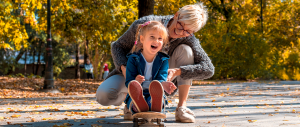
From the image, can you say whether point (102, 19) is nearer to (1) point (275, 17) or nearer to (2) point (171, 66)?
(2) point (171, 66)

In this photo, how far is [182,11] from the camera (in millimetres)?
3369

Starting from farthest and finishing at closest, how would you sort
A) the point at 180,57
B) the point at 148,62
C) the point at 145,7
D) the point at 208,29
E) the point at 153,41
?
the point at 208,29, the point at 145,7, the point at 180,57, the point at 148,62, the point at 153,41

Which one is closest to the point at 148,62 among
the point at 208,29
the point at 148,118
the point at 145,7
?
the point at 148,118

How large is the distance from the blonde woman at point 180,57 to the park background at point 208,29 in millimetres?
5255

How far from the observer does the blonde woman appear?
3.37 metres

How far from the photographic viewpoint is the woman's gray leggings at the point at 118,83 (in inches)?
140

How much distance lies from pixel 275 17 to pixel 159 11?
42.8ft

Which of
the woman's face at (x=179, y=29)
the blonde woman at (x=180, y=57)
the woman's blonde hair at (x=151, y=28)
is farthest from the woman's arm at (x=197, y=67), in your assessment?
the woman's blonde hair at (x=151, y=28)

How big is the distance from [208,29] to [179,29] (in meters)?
14.7

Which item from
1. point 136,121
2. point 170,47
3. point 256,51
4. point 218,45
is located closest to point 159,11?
point 218,45

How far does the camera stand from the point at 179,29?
3.40 metres

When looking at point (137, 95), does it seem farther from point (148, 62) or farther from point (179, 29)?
point (179, 29)

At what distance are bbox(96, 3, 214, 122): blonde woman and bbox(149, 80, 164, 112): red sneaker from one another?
1.55ft

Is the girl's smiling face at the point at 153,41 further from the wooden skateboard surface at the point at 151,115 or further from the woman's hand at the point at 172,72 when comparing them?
the wooden skateboard surface at the point at 151,115
